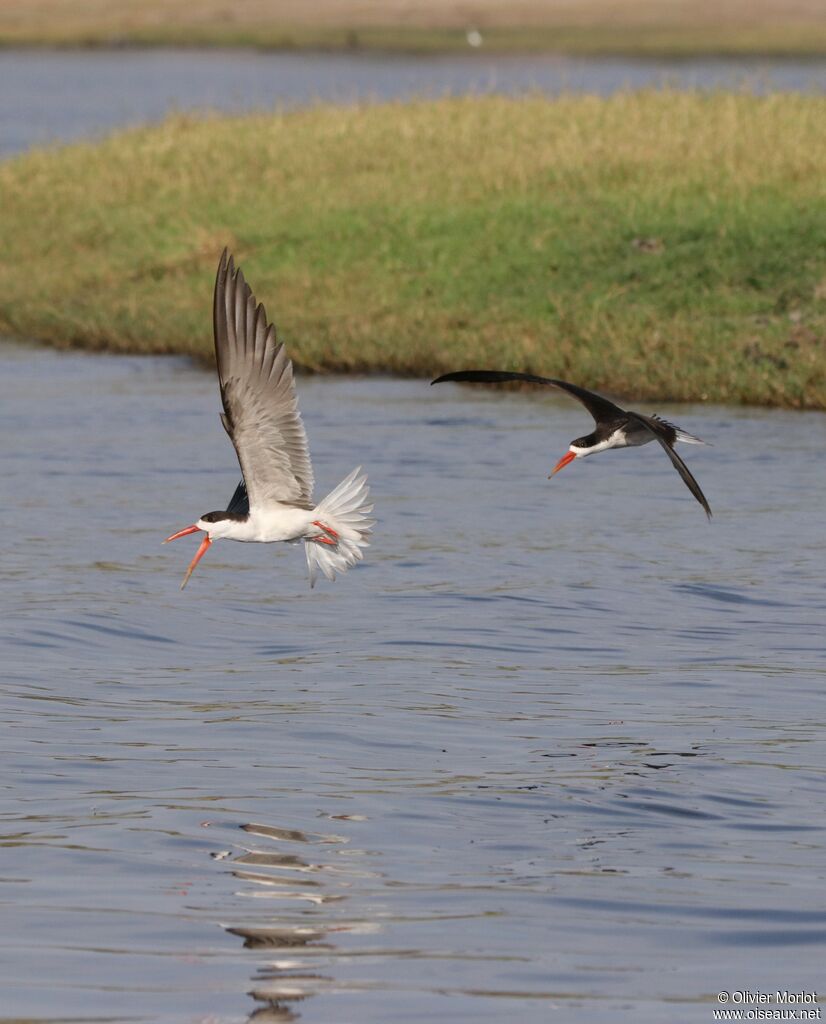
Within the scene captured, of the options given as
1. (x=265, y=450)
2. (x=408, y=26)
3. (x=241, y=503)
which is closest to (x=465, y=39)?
(x=408, y=26)

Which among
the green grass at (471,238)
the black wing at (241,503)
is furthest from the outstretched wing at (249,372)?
the green grass at (471,238)

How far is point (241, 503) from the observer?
10047 millimetres

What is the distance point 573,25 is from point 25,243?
296ft

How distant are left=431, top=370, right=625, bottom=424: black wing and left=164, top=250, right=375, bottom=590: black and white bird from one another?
0.69m

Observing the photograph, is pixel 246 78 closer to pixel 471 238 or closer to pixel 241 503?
pixel 471 238

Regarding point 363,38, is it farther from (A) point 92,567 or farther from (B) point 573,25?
(A) point 92,567

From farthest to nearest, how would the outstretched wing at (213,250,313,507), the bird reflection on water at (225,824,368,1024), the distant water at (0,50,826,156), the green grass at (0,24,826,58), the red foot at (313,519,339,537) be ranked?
the green grass at (0,24,826,58), the distant water at (0,50,826,156), the red foot at (313,519,339,537), the outstretched wing at (213,250,313,507), the bird reflection on water at (225,824,368,1024)

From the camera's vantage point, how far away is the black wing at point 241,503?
9824 mm

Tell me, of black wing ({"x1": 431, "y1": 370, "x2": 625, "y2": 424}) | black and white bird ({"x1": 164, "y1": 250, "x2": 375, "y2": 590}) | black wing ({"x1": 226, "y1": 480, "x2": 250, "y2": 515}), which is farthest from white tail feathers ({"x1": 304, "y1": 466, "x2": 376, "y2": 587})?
black wing ({"x1": 431, "y1": 370, "x2": 625, "y2": 424})

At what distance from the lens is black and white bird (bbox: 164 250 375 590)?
29.1 feet

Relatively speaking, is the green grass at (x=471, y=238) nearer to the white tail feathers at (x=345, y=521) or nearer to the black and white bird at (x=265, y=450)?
the white tail feathers at (x=345, y=521)

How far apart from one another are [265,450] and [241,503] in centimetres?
82

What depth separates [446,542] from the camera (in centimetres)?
1346

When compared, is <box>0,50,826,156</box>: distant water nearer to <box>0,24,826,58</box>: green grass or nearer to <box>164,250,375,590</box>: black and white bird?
<box>0,24,826,58</box>: green grass
